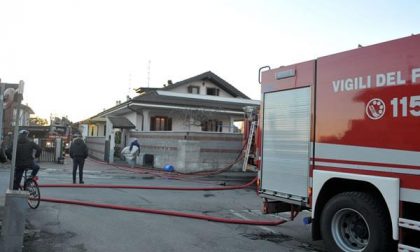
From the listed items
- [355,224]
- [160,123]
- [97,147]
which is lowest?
[355,224]

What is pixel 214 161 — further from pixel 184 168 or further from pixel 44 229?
pixel 44 229

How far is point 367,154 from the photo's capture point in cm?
586

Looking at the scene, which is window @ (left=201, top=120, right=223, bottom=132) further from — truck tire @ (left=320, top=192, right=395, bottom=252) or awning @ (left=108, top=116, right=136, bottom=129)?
truck tire @ (left=320, top=192, right=395, bottom=252)

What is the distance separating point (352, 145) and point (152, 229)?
13.5ft

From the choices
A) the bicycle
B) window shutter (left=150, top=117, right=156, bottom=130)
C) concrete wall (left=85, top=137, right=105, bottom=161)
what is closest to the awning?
concrete wall (left=85, top=137, right=105, bottom=161)

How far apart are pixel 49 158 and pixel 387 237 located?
79.5ft

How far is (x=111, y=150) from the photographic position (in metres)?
27.0

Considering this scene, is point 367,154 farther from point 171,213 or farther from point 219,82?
point 219,82

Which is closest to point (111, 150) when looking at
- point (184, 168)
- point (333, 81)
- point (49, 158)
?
point (49, 158)

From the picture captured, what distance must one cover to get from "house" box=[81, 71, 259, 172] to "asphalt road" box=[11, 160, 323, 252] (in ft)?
28.0

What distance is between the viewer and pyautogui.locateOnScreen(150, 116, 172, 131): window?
3291cm

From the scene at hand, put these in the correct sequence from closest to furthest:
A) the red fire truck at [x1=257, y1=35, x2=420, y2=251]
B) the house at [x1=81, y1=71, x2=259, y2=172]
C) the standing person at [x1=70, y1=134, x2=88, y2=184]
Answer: the red fire truck at [x1=257, y1=35, x2=420, y2=251] < the standing person at [x1=70, y1=134, x2=88, y2=184] < the house at [x1=81, y1=71, x2=259, y2=172]

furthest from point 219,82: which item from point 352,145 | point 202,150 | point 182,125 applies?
point 352,145

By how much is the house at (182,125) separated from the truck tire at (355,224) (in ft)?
48.7
